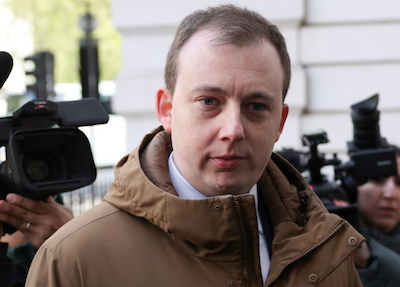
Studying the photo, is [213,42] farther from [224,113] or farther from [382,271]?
[382,271]

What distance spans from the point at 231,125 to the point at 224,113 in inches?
2.0

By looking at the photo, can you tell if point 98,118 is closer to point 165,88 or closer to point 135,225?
point 165,88

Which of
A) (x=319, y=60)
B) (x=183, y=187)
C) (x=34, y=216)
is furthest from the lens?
(x=319, y=60)

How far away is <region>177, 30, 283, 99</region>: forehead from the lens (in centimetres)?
168

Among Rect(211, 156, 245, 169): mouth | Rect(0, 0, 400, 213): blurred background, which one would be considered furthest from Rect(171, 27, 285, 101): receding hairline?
Rect(0, 0, 400, 213): blurred background

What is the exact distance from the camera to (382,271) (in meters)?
2.93

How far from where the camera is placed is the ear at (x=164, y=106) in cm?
187

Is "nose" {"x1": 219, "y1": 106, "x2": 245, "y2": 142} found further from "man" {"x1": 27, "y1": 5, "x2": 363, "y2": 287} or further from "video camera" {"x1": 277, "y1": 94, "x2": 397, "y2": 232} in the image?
"video camera" {"x1": 277, "y1": 94, "x2": 397, "y2": 232}

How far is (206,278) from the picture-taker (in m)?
1.64

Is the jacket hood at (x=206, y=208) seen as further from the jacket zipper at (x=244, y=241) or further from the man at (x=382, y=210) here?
the man at (x=382, y=210)

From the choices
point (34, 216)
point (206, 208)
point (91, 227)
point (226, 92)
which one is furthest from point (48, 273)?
point (34, 216)

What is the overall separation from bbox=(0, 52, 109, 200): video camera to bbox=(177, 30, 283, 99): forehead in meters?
0.77

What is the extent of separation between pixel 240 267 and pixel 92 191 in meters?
4.61

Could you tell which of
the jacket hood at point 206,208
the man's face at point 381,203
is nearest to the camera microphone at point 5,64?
the jacket hood at point 206,208
